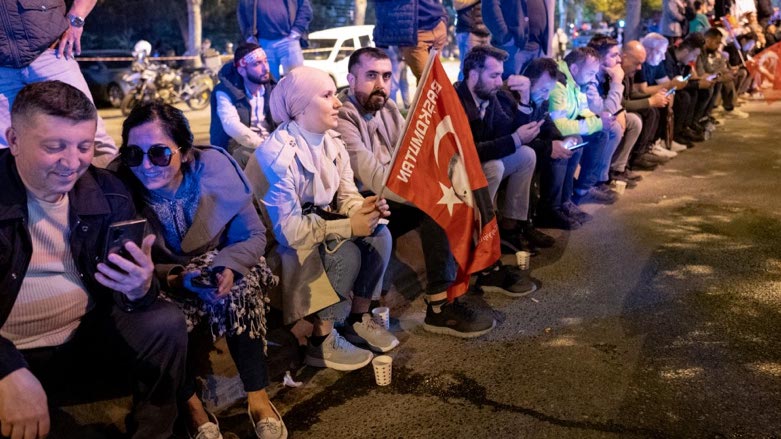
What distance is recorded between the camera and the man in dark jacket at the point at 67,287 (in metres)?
2.35

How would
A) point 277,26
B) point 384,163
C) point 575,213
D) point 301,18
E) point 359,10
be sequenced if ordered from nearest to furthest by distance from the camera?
point 384,163 < point 575,213 < point 277,26 < point 301,18 < point 359,10

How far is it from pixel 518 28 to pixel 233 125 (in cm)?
405

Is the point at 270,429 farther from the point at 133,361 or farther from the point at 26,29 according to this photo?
the point at 26,29

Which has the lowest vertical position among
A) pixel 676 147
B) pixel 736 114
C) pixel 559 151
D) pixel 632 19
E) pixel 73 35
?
pixel 676 147

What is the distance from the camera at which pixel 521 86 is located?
573 centimetres

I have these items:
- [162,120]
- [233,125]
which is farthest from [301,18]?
[162,120]

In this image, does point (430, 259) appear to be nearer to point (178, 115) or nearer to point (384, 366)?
point (384, 366)

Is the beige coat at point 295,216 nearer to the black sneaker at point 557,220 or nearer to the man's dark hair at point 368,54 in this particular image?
the man's dark hair at point 368,54

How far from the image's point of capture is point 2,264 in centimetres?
233

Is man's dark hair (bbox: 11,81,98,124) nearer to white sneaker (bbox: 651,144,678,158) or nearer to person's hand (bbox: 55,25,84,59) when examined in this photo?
person's hand (bbox: 55,25,84,59)

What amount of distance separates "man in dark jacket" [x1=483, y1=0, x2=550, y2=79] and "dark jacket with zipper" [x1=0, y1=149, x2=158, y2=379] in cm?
612

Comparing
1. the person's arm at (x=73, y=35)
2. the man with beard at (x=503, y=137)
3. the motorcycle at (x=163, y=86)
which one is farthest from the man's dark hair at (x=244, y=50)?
the motorcycle at (x=163, y=86)

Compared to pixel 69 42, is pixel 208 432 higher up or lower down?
lower down

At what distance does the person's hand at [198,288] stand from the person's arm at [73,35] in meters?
1.59
